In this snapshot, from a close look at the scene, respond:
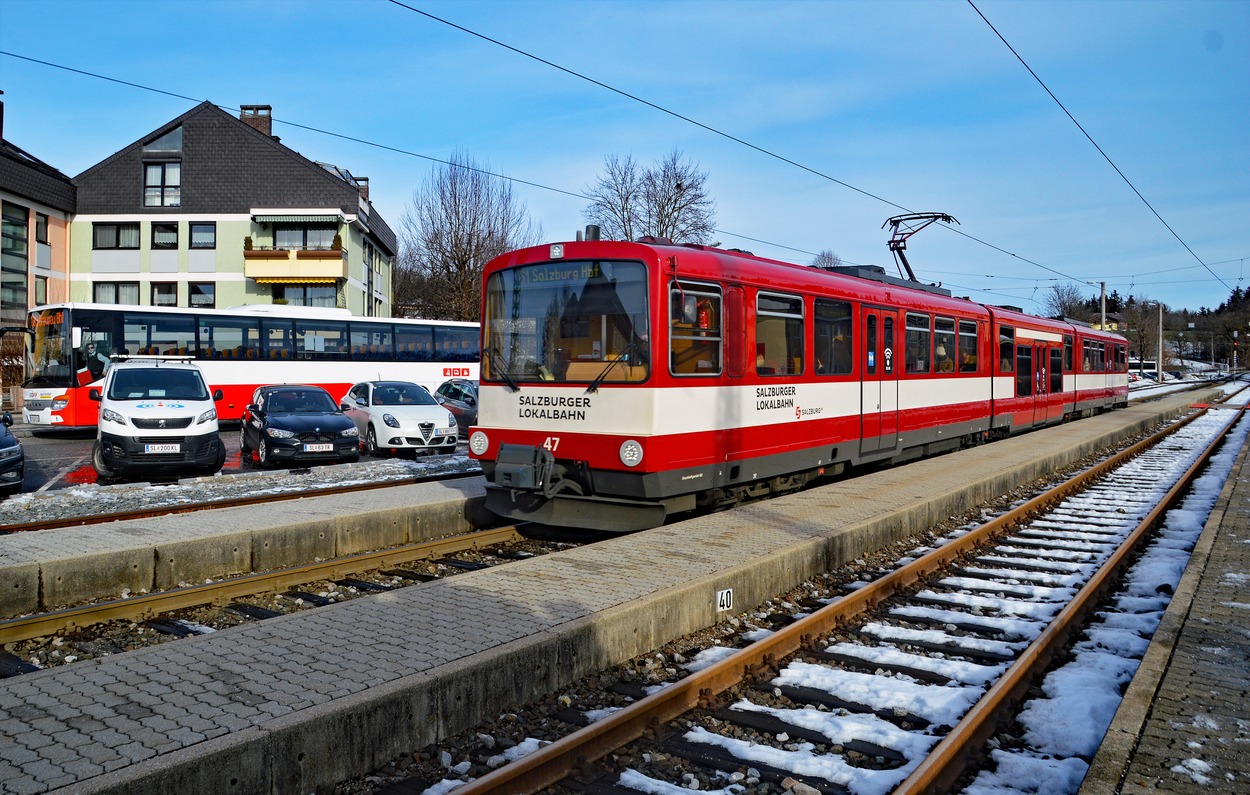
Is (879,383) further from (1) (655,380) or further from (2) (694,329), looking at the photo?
(1) (655,380)

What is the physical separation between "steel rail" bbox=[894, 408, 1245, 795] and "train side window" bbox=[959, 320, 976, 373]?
333 inches

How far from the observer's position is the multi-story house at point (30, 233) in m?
35.6

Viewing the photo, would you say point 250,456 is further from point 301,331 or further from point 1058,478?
point 1058,478

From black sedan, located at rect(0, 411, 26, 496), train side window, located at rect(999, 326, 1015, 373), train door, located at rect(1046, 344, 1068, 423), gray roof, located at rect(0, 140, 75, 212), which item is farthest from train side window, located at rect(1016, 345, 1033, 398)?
gray roof, located at rect(0, 140, 75, 212)

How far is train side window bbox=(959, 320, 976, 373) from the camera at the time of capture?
1741 centimetres

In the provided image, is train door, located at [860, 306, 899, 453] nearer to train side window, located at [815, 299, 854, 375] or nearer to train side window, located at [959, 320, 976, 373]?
train side window, located at [815, 299, 854, 375]

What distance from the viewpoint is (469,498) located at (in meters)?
11.1

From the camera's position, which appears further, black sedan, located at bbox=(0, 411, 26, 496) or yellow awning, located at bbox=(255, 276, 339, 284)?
yellow awning, located at bbox=(255, 276, 339, 284)

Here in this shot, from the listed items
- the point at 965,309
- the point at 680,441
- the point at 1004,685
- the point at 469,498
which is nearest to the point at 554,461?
the point at 680,441

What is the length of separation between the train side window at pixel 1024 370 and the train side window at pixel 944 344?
4778mm

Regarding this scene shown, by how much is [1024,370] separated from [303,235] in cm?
3335

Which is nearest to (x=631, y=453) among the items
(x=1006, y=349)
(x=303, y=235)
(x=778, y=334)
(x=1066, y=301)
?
(x=778, y=334)

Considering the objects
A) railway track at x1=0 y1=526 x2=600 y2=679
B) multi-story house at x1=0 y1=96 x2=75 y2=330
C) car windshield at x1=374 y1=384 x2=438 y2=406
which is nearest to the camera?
railway track at x1=0 y1=526 x2=600 y2=679

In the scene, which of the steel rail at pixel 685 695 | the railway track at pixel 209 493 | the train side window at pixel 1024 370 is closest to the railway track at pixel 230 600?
the railway track at pixel 209 493
